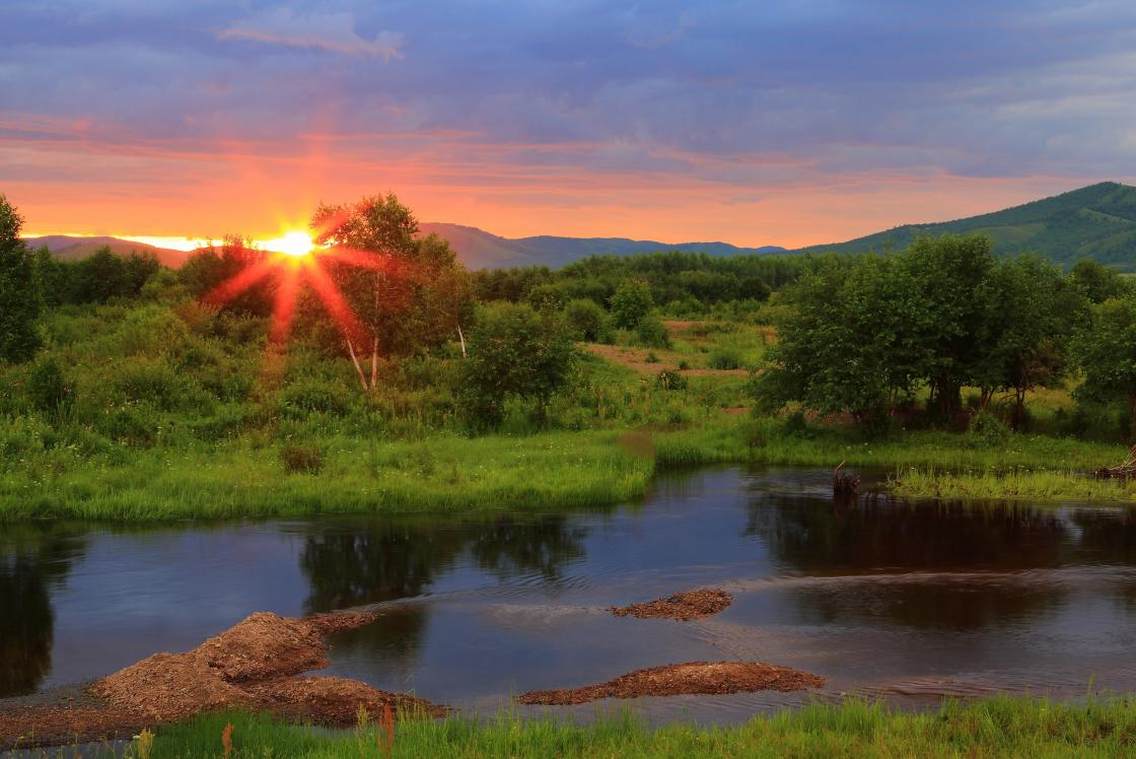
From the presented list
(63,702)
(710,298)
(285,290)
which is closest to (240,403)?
(285,290)

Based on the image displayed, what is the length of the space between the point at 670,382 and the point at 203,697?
3563cm

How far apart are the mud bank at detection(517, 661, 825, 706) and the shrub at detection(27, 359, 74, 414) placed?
1052 inches

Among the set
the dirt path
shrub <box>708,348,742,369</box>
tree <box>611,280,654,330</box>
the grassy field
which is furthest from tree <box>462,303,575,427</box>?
tree <box>611,280,654,330</box>

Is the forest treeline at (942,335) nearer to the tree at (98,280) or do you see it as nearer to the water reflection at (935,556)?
the water reflection at (935,556)

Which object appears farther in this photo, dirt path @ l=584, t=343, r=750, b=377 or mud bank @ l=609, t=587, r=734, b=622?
dirt path @ l=584, t=343, r=750, b=377

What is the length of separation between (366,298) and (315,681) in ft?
93.5

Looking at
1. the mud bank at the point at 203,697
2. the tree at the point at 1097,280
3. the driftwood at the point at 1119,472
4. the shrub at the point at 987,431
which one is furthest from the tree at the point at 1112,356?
the tree at the point at 1097,280

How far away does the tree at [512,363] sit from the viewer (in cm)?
3709

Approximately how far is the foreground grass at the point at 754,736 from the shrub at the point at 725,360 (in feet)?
141

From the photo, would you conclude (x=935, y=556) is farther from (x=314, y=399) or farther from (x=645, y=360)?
(x=645, y=360)

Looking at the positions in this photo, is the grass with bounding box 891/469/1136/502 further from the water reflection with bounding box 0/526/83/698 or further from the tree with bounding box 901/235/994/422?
the water reflection with bounding box 0/526/83/698

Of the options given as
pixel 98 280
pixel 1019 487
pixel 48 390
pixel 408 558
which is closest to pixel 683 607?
pixel 408 558

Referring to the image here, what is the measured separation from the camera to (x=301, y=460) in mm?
30250

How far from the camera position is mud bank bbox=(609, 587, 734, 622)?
1855 cm
